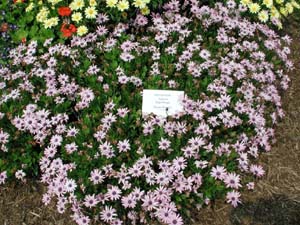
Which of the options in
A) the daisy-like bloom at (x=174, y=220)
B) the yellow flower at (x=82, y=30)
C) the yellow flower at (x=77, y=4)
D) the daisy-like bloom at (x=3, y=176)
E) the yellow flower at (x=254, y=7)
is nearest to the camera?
the daisy-like bloom at (x=174, y=220)

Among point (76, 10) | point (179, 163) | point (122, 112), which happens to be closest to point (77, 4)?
point (76, 10)

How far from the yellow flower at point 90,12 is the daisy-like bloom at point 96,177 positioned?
2045 mm

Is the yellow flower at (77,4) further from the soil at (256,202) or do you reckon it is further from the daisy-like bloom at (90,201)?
the daisy-like bloom at (90,201)

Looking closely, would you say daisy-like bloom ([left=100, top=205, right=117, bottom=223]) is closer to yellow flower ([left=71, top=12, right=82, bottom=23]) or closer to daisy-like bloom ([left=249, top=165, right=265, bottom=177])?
daisy-like bloom ([left=249, top=165, right=265, bottom=177])

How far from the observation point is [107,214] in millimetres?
4203

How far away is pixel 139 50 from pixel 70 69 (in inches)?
32.8

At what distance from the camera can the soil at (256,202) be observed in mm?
4500

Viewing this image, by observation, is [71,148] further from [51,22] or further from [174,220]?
[51,22]

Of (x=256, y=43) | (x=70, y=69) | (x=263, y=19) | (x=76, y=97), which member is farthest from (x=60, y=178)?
(x=263, y=19)

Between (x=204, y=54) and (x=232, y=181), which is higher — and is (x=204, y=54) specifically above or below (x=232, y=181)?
above

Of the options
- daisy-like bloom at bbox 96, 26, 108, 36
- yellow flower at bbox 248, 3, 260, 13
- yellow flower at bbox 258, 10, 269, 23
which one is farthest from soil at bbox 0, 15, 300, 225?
daisy-like bloom at bbox 96, 26, 108, 36

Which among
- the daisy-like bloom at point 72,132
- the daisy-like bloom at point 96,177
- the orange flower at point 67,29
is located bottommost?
the daisy-like bloom at point 96,177

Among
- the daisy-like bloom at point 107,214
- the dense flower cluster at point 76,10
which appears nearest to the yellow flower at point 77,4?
the dense flower cluster at point 76,10

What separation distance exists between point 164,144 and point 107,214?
2.86ft
